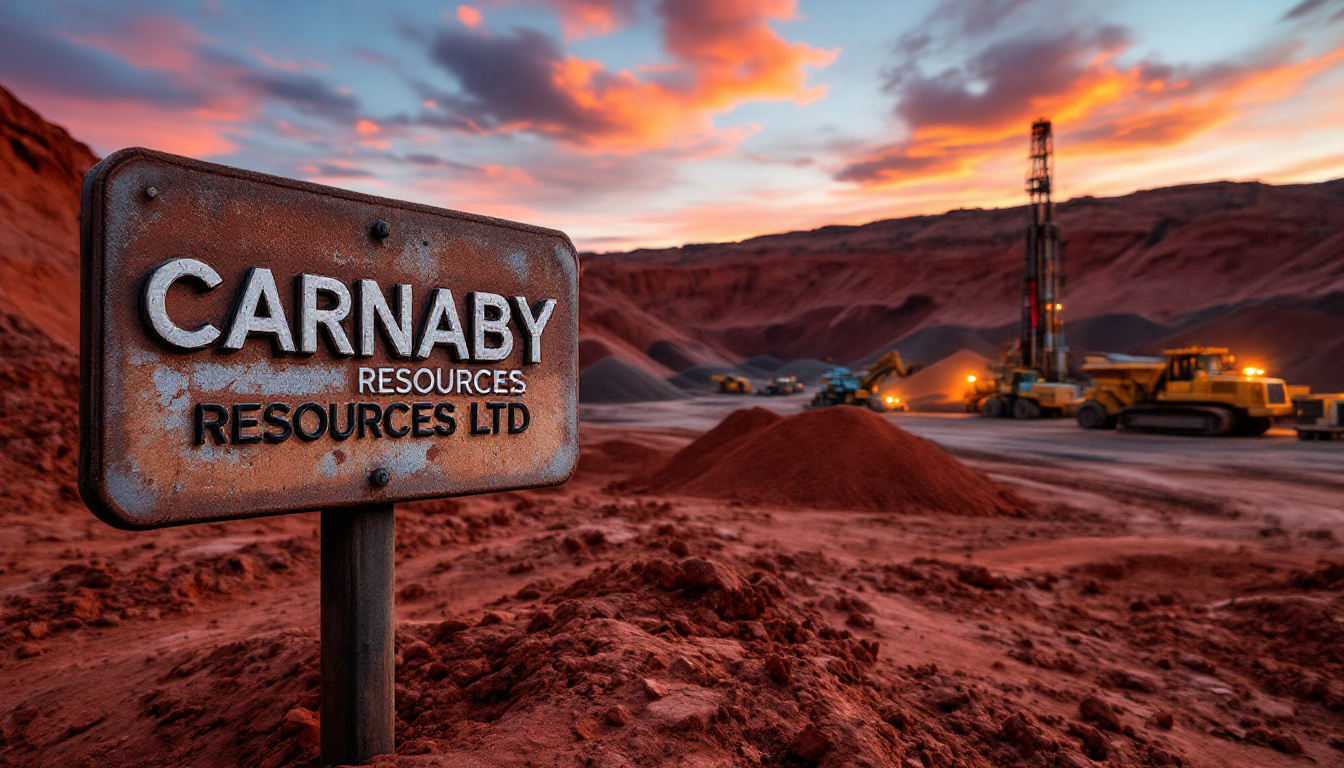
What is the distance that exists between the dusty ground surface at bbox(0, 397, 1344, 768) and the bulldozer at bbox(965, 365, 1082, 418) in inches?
772

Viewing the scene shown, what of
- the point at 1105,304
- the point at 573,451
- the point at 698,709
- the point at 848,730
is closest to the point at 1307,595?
the point at 848,730

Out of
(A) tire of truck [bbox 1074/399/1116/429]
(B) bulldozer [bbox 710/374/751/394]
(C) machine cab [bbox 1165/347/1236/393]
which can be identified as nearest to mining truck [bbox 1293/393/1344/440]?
(C) machine cab [bbox 1165/347/1236/393]

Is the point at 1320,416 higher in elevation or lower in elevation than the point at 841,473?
higher

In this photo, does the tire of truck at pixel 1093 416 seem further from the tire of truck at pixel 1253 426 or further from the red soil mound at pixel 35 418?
the red soil mound at pixel 35 418

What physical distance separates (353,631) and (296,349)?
37.0 inches

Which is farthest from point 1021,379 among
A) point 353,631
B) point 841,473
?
point 353,631

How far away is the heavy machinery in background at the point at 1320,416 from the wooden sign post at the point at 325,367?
2495 centimetres

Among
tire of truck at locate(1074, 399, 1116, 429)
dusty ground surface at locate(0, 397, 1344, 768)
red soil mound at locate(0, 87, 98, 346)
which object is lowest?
dusty ground surface at locate(0, 397, 1344, 768)

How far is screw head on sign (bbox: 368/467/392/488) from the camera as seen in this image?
2.25m

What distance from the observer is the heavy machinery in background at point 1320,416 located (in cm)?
1962

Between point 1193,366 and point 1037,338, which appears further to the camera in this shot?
point 1037,338

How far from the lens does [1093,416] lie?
25.1 meters

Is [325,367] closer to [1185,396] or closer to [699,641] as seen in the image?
[699,641]

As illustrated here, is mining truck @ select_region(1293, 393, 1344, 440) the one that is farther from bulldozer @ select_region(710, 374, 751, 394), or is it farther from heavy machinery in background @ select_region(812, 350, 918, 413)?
bulldozer @ select_region(710, 374, 751, 394)
